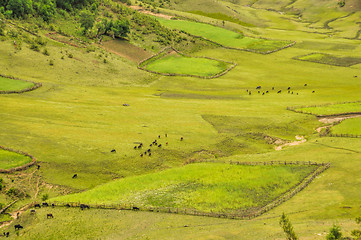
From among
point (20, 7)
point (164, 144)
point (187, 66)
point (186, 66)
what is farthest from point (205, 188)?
point (20, 7)

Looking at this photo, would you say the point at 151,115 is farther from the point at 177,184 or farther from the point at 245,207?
the point at 245,207

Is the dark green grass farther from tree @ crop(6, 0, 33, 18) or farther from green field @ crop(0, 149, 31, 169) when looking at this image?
green field @ crop(0, 149, 31, 169)

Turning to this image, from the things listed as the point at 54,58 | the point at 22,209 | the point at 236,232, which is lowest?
the point at 22,209

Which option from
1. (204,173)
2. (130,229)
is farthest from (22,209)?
(204,173)

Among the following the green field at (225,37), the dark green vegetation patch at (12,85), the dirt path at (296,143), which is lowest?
the dirt path at (296,143)

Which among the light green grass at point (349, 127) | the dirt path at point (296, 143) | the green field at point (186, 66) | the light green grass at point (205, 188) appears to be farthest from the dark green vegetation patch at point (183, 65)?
the light green grass at point (205, 188)

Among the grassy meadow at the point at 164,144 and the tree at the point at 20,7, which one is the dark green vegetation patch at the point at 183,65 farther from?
the tree at the point at 20,7

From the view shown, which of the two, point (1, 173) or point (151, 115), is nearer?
point (1, 173)
